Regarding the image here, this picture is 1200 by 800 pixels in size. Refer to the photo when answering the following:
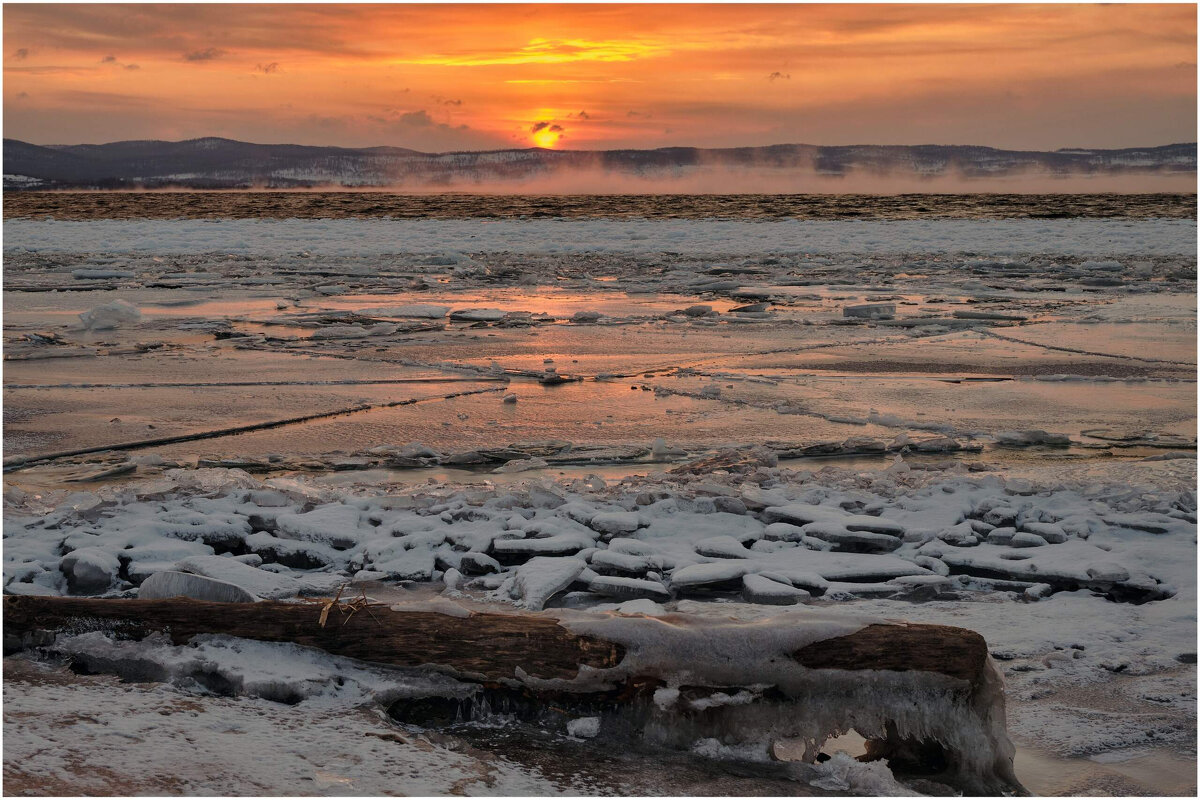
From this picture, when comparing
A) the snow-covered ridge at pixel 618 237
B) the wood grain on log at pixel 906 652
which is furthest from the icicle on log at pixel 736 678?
the snow-covered ridge at pixel 618 237

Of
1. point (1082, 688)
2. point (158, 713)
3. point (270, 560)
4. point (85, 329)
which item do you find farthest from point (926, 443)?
point (85, 329)

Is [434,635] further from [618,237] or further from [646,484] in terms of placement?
[618,237]

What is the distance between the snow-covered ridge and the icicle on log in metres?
20.6

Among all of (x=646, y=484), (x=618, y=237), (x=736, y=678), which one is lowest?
(x=736, y=678)

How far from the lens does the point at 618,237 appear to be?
27.6 metres

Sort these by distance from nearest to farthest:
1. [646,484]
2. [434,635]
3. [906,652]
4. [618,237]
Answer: [906,652] → [434,635] → [646,484] → [618,237]

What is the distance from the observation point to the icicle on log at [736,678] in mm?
2545

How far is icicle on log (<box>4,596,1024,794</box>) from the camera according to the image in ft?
8.35

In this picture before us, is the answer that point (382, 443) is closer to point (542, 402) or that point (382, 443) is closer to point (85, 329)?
point (542, 402)

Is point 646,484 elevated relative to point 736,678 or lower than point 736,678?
elevated

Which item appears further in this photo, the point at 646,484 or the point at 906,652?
the point at 646,484

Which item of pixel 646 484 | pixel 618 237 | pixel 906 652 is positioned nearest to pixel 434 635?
pixel 906 652

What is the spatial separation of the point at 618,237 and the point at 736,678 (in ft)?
83.5

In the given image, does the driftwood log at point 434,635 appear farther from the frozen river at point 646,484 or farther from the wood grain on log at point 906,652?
the frozen river at point 646,484
